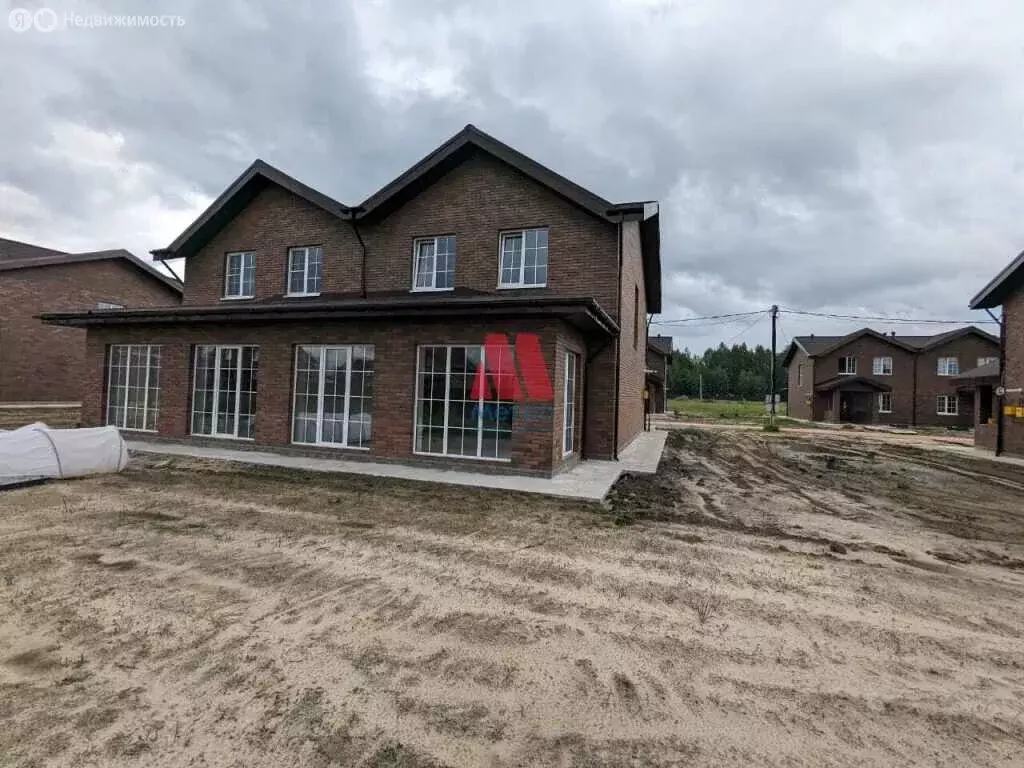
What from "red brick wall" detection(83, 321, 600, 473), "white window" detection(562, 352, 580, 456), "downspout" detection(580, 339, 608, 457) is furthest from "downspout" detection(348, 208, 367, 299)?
"downspout" detection(580, 339, 608, 457)

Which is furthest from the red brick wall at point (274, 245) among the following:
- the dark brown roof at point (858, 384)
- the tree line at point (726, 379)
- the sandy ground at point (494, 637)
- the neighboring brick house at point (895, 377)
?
the tree line at point (726, 379)

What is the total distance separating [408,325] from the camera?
980 centimetres

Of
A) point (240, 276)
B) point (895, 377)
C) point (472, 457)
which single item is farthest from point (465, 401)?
point (895, 377)

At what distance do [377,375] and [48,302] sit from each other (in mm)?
20177

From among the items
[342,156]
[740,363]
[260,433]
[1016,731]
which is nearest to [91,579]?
[1016,731]

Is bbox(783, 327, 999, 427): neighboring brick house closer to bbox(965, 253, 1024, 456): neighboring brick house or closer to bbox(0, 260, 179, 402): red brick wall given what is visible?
bbox(965, 253, 1024, 456): neighboring brick house

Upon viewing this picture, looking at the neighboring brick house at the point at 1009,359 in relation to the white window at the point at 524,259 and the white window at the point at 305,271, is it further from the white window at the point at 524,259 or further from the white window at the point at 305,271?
the white window at the point at 305,271

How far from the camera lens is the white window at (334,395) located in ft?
33.9

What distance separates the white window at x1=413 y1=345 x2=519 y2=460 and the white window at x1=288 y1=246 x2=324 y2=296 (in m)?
5.83

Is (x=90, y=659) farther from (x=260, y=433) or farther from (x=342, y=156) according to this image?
(x=342, y=156)

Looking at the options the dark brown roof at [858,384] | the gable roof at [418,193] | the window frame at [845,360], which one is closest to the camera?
the gable roof at [418,193]

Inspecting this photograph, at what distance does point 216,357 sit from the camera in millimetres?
11680

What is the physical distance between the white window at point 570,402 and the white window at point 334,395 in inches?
160

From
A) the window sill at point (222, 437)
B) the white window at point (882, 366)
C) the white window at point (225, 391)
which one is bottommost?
the window sill at point (222, 437)
